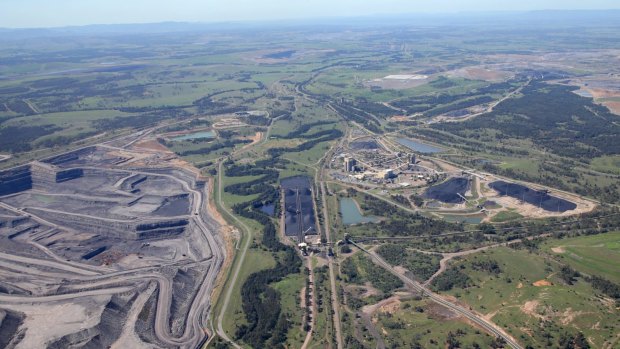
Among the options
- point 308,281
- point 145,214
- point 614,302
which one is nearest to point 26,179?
point 145,214

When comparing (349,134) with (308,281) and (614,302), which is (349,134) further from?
(614,302)

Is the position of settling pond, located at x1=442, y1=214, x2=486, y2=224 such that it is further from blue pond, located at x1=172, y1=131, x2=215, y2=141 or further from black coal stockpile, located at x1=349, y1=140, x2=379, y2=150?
blue pond, located at x1=172, y1=131, x2=215, y2=141

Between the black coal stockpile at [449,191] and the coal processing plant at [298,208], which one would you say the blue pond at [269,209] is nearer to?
the coal processing plant at [298,208]

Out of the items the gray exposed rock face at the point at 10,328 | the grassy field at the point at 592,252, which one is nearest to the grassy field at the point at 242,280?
the gray exposed rock face at the point at 10,328

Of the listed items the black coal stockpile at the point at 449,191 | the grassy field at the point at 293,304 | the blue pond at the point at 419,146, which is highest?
the black coal stockpile at the point at 449,191

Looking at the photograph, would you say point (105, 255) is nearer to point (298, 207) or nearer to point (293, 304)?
point (298, 207)

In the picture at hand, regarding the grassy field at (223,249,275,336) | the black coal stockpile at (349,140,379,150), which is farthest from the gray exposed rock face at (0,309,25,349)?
the black coal stockpile at (349,140,379,150)
